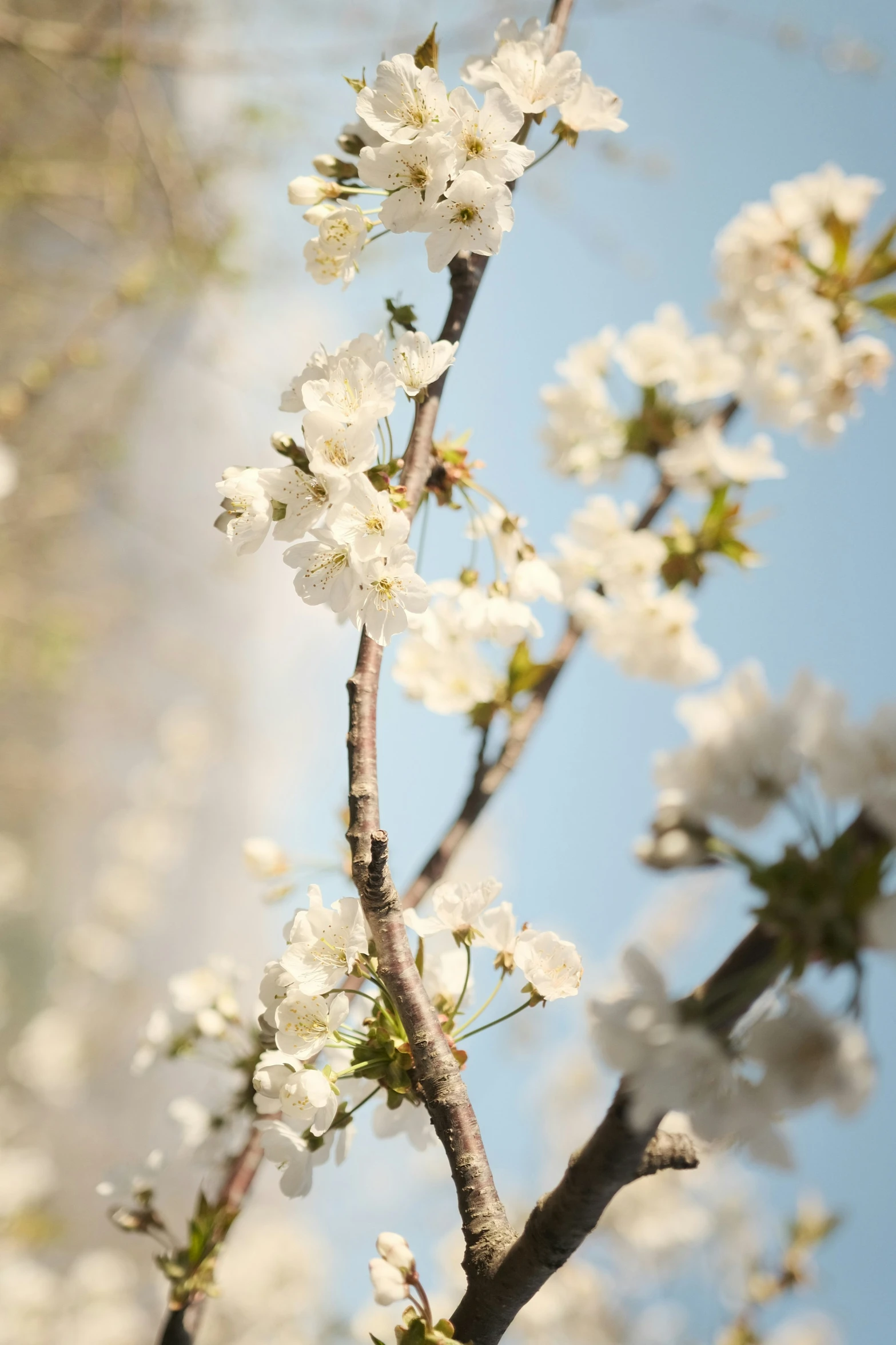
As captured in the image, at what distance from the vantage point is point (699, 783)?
0.39 meters

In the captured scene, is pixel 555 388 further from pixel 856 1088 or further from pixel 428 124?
pixel 856 1088

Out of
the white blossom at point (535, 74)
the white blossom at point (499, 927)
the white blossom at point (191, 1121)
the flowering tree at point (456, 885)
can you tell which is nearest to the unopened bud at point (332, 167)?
the flowering tree at point (456, 885)

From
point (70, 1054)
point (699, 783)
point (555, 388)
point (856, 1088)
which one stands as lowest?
point (856, 1088)

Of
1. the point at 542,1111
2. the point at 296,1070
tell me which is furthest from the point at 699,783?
the point at 542,1111

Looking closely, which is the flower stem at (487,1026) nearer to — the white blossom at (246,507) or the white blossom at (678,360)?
the white blossom at (246,507)

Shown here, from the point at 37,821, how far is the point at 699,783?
3.54 meters

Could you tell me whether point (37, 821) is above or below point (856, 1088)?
above

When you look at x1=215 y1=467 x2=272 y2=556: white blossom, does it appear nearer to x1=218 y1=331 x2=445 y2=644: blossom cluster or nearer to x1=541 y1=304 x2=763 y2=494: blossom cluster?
x1=218 y1=331 x2=445 y2=644: blossom cluster

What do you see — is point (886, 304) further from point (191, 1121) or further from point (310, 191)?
point (191, 1121)

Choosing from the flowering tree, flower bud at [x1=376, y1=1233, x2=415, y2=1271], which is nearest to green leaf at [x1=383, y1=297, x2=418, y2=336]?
the flowering tree

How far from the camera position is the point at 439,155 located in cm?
46

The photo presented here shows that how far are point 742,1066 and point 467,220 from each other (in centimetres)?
47

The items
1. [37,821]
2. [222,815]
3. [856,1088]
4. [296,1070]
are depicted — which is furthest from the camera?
[222,815]

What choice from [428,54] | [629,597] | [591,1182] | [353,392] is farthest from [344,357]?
[629,597]
